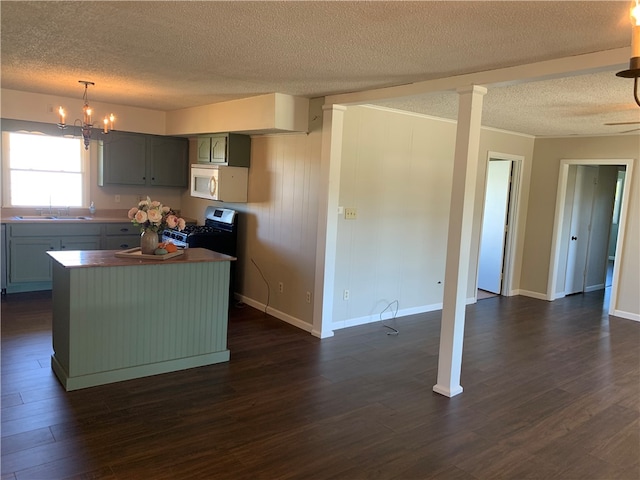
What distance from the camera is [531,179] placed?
7.13 meters

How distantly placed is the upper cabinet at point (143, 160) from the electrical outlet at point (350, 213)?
3.02 m

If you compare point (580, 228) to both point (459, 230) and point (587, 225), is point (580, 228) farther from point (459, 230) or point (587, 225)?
point (459, 230)

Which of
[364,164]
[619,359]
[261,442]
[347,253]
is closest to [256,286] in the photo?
[347,253]

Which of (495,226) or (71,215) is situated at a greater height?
(495,226)

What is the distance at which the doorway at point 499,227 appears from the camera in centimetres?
701

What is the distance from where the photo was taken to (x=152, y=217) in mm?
3607

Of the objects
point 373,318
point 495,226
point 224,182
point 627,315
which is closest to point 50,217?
point 224,182

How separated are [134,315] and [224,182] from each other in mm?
2346

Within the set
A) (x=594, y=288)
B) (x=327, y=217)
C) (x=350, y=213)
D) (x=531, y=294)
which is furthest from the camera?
(x=594, y=288)

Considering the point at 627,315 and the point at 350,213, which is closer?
the point at 350,213

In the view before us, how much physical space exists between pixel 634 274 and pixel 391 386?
4.22 m

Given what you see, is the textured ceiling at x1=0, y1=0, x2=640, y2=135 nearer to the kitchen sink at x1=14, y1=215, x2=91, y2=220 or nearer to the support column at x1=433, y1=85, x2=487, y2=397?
the support column at x1=433, y1=85, x2=487, y2=397

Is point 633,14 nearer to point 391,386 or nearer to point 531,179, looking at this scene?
point 391,386

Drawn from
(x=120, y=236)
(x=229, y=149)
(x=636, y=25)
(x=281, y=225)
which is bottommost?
(x=120, y=236)
